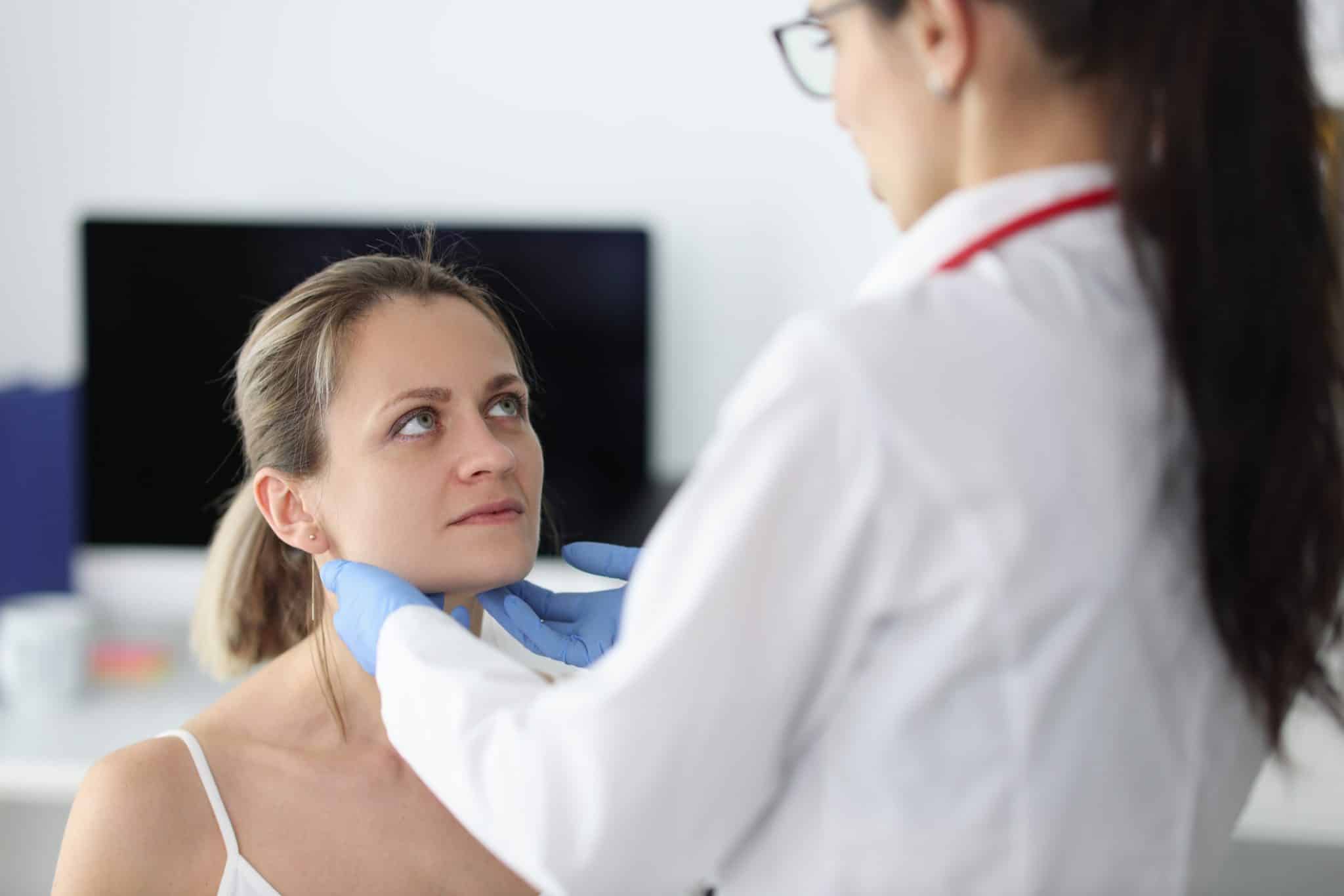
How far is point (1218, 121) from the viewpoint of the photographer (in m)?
0.74

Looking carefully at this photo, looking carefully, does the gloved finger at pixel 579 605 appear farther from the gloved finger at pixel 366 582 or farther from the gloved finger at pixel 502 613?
the gloved finger at pixel 366 582

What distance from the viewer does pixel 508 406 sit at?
1.46 metres

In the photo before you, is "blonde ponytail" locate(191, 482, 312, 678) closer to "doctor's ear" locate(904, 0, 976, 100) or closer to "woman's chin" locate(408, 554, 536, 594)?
"woman's chin" locate(408, 554, 536, 594)

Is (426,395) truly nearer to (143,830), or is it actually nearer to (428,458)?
(428,458)

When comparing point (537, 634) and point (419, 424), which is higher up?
point (419, 424)

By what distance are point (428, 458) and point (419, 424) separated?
41 millimetres

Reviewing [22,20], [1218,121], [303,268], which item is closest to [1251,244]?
[1218,121]

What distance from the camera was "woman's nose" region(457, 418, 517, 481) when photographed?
1.34 m

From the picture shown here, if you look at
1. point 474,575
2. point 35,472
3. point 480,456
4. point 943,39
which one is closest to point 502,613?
point 474,575

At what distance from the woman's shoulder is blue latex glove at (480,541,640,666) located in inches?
13.2

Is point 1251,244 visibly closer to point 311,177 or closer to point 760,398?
point 760,398

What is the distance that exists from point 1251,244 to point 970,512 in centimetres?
22

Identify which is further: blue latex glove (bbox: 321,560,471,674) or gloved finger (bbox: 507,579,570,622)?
gloved finger (bbox: 507,579,570,622)

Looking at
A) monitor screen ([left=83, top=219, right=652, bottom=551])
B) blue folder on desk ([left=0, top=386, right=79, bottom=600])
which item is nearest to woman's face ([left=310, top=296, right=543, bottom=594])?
monitor screen ([left=83, top=219, right=652, bottom=551])
